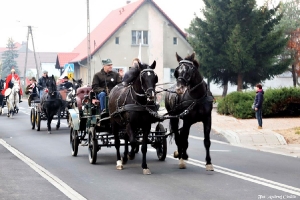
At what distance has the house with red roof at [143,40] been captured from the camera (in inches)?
2598

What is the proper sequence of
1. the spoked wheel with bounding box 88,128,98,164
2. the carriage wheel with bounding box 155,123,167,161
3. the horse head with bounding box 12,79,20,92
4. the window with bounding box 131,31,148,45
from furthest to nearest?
the window with bounding box 131,31,148,45 < the horse head with bounding box 12,79,20,92 < the carriage wheel with bounding box 155,123,167,161 < the spoked wheel with bounding box 88,128,98,164

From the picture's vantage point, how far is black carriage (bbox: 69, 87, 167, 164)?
14.9 m

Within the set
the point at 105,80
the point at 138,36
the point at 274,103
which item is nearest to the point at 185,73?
the point at 105,80

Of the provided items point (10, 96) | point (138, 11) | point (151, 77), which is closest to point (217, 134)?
point (151, 77)

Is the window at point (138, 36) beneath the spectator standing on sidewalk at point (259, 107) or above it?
above

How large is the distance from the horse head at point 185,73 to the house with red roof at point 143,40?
169 feet

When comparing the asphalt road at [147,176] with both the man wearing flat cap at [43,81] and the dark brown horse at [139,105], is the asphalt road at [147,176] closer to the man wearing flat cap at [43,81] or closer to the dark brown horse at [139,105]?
the dark brown horse at [139,105]

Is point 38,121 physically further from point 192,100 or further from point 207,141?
point 207,141

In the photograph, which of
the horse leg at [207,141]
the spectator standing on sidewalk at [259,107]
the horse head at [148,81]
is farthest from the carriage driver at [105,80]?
the spectator standing on sidewalk at [259,107]

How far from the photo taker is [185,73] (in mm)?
13375

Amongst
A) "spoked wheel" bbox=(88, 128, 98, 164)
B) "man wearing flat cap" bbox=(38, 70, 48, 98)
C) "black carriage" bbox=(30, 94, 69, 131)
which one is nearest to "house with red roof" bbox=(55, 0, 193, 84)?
"black carriage" bbox=(30, 94, 69, 131)

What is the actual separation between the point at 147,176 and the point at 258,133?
9.65 m

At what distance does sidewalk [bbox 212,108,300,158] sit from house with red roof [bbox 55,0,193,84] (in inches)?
1481

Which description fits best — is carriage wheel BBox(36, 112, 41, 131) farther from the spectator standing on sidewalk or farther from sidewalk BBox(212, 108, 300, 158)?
the spectator standing on sidewalk
